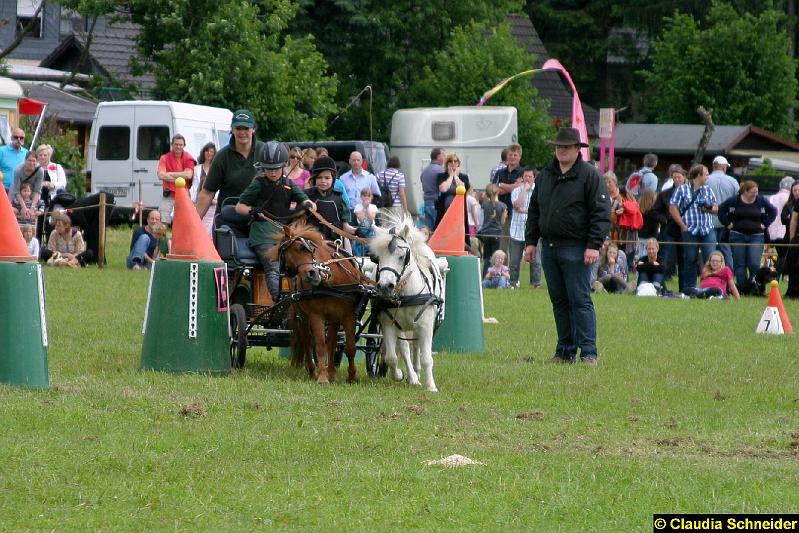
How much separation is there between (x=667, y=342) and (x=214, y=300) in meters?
6.12

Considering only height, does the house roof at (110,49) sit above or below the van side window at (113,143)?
above

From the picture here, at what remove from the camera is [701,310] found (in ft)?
64.8

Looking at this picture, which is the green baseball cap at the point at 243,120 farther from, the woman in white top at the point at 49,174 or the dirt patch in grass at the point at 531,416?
the woman in white top at the point at 49,174

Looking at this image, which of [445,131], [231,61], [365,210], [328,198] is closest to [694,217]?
[365,210]

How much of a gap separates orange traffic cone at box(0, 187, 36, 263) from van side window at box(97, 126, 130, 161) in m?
22.3

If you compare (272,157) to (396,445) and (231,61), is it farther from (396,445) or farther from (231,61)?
(231,61)

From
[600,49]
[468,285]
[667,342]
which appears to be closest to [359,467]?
[468,285]

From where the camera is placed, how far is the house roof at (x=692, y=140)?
45469mm

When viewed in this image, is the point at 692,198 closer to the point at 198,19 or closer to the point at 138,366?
the point at 138,366

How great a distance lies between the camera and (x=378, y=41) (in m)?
45.8

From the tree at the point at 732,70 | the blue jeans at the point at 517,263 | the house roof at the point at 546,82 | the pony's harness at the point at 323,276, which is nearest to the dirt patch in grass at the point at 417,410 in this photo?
the pony's harness at the point at 323,276

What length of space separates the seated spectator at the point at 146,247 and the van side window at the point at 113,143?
919 centimetres

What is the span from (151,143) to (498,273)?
11.7m

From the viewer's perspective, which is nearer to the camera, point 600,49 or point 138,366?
point 138,366
